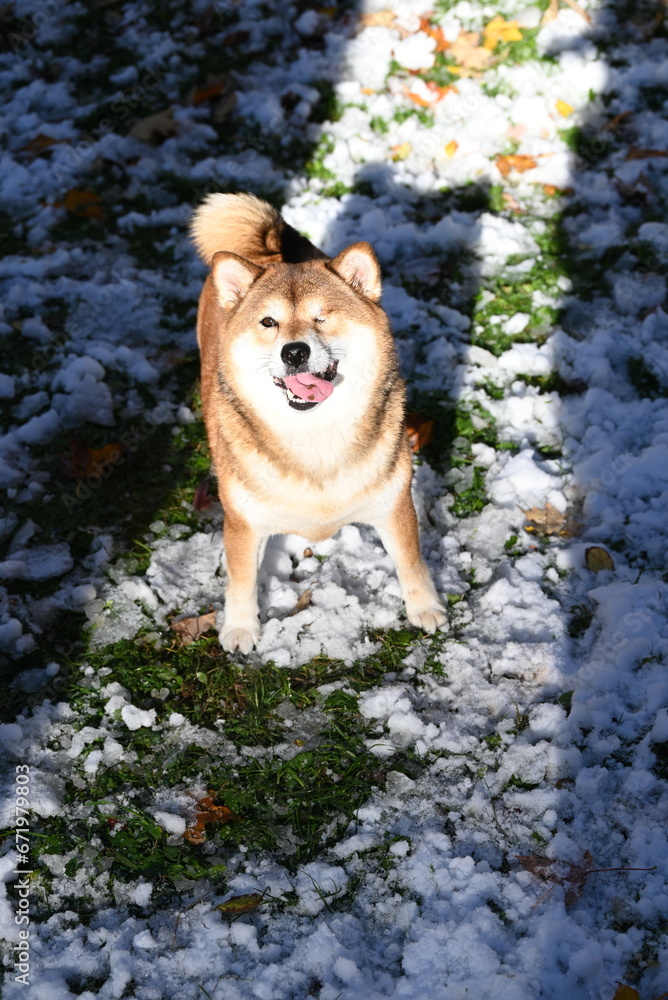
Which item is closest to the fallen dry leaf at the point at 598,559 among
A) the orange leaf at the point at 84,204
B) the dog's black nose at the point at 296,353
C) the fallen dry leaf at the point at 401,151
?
the dog's black nose at the point at 296,353

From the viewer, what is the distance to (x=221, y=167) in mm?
5648

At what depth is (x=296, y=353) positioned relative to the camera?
8.93ft

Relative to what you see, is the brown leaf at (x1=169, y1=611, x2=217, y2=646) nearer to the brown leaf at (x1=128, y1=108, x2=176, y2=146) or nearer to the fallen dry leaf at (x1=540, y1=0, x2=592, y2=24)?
the brown leaf at (x1=128, y1=108, x2=176, y2=146)

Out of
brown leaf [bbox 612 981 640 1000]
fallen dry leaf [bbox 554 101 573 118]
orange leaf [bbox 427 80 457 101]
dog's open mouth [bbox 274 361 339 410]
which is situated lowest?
brown leaf [bbox 612 981 640 1000]

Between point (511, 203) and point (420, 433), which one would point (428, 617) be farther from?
point (511, 203)

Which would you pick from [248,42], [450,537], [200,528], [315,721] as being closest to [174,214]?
[248,42]

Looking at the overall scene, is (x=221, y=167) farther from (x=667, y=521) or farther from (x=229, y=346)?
(x=667, y=521)

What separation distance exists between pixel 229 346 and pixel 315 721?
1.42 meters

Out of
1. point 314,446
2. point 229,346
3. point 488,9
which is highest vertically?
point 488,9

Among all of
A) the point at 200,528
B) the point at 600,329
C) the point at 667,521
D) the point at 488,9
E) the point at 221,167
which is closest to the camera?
the point at 667,521

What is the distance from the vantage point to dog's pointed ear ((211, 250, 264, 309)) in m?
3.00

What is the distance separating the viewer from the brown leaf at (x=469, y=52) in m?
5.83

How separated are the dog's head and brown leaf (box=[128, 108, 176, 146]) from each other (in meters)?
3.34

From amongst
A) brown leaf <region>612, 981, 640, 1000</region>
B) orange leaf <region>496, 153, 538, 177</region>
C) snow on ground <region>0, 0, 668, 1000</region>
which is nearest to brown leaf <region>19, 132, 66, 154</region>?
snow on ground <region>0, 0, 668, 1000</region>
